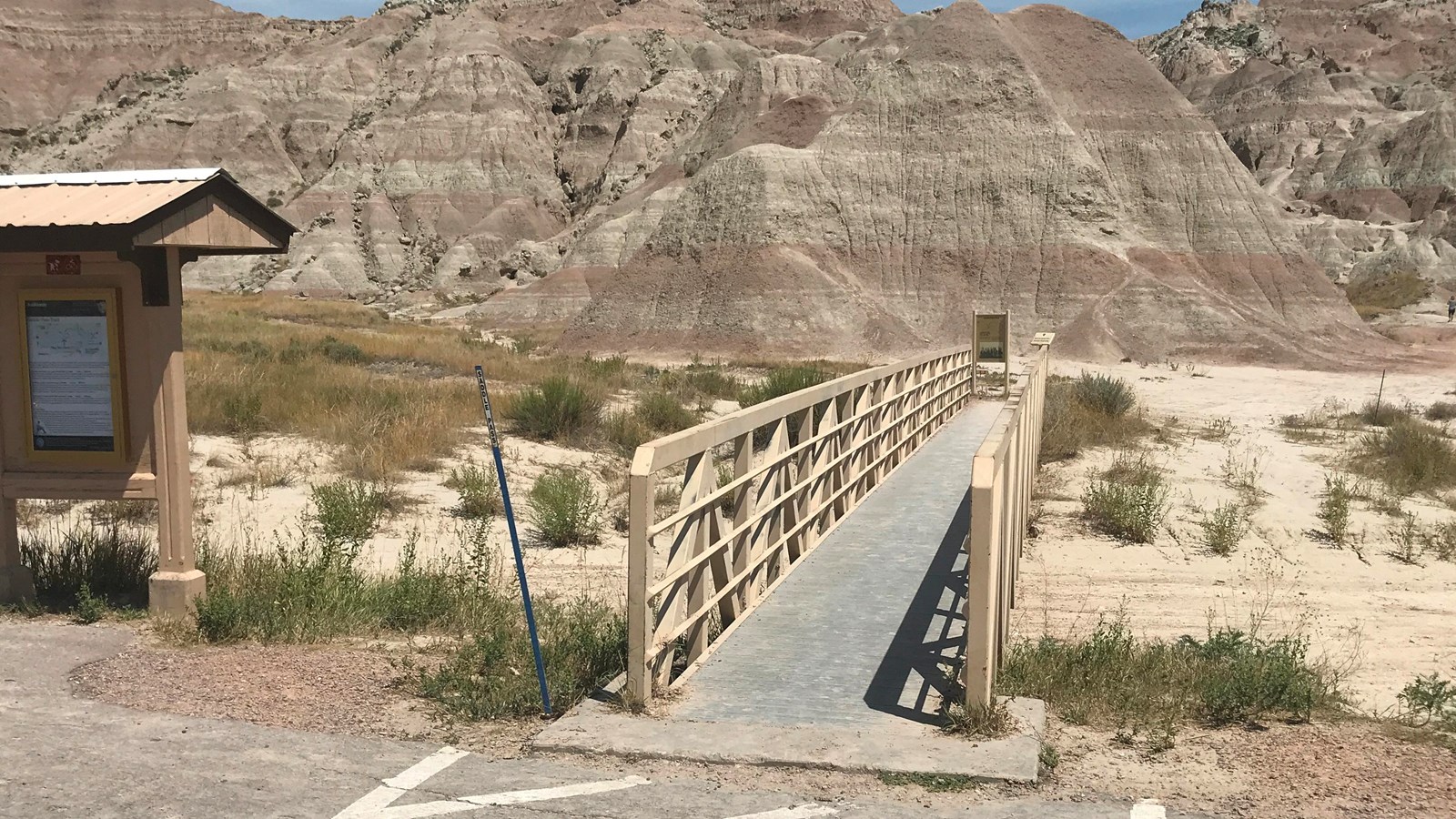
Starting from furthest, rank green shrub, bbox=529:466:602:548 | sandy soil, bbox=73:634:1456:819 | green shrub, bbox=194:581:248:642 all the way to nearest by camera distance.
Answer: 1. green shrub, bbox=529:466:602:548
2. green shrub, bbox=194:581:248:642
3. sandy soil, bbox=73:634:1456:819

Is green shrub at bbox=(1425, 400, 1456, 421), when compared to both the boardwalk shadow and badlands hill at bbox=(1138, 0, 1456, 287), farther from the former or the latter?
badlands hill at bbox=(1138, 0, 1456, 287)

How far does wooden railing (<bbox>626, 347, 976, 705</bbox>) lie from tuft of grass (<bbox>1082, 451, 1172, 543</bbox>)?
2.47 m

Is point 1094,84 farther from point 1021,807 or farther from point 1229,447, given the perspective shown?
point 1021,807

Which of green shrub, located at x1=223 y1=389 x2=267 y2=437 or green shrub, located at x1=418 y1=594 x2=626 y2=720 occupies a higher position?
green shrub, located at x1=223 y1=389 x2=267 y2=437

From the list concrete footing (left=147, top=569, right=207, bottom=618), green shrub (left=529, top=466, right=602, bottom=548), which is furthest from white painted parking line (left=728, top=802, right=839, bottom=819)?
green shrub (left=529, top=466, right=602, bottom=548)

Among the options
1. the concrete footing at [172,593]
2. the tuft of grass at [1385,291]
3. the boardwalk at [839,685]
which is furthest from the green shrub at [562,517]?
the tuft of grass at [1385,291]

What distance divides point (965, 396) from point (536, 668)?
17297 mm

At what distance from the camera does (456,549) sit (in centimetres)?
1049

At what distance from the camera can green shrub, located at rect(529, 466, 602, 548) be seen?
1109 centimetres

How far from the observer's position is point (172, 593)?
23.0 feet

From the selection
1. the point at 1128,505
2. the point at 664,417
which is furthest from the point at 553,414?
the point at 1128,505

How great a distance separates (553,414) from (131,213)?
10.1 metres

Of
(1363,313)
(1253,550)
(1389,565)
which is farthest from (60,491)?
(1363,313)

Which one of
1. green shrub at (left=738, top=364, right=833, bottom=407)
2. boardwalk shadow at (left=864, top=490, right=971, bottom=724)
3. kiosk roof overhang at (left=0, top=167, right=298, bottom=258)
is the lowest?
boardwalk shadow at (left=864, top=490, right=971, bottom=724)
